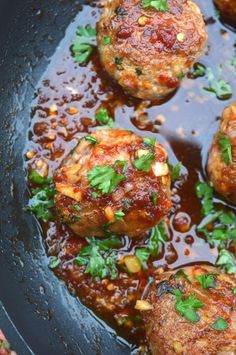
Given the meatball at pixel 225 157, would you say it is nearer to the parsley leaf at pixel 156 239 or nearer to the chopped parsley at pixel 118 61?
the parsley leaf at pixel 156 239

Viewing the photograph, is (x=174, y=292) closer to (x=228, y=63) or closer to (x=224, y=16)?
(x=228, y=63)

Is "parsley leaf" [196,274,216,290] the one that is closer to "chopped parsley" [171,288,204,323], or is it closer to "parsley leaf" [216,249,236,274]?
"chopped parsley" [171,288,204,323]

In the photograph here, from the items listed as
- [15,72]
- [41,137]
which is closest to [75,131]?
[41,137]

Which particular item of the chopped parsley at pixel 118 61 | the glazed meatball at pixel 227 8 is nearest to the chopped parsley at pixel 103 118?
the chopped parsley at pixel 118 61

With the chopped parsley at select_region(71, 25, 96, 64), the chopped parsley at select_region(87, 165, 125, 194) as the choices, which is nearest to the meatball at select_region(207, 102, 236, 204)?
the chopped parsley at select_region(87, 165, 125, 194)

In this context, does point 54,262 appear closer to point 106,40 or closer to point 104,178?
point 104,178

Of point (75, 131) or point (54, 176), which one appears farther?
point (75, 131)
